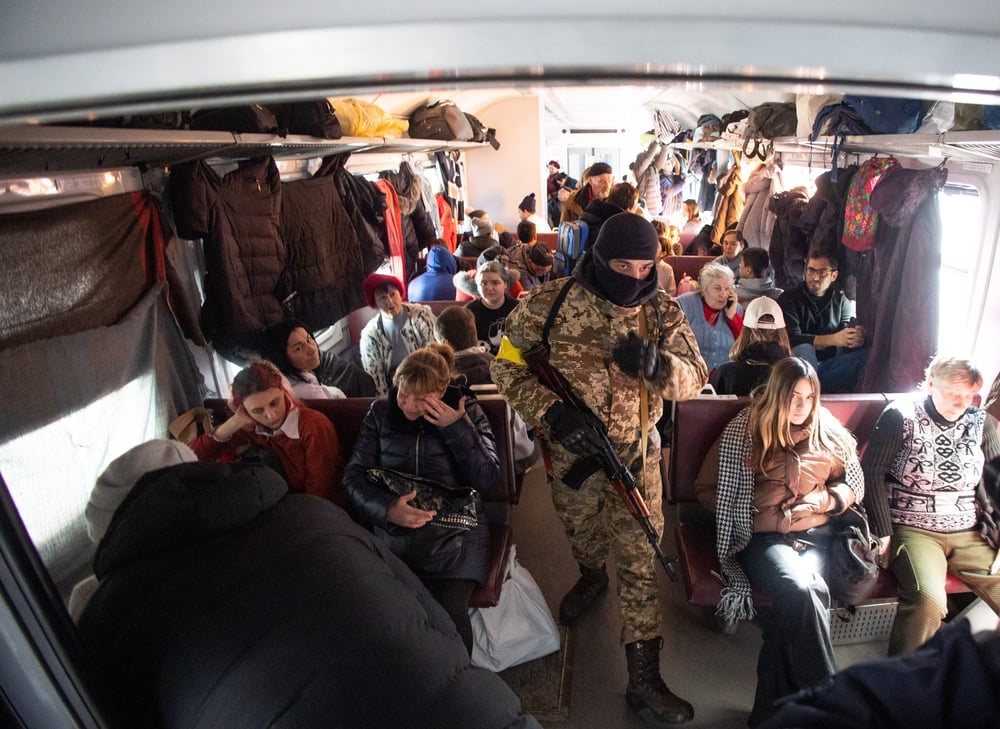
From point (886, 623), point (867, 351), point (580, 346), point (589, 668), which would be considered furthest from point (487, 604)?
point (867, 351)

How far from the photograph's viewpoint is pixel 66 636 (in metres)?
0.97

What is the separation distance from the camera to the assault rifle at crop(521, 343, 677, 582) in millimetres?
2295

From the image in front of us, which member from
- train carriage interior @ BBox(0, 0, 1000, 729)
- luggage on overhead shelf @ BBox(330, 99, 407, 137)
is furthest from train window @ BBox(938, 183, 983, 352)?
luggage on overhead shelf @ BBox(330, 99, 407, 137)

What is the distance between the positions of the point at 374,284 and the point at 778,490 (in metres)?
2.87

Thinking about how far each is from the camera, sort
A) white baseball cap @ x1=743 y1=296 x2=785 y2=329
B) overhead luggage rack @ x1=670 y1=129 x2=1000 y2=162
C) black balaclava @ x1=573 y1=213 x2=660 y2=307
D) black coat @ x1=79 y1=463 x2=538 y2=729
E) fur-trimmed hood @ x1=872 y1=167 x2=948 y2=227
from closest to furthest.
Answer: black coat @ x1=79 y1=463 x2=538 y2=729 → black balaclava @ x1=573 y1=213 x2=660 y2=307 → overhead luggage rack @ x1=670 y1=129 x2=1000 y2=162 → white baseball cap @ x1=743 y1=296 x2=785 y2=329 → fur-trimmed hood @ x1=872 y1=167 x2=948 y2=227

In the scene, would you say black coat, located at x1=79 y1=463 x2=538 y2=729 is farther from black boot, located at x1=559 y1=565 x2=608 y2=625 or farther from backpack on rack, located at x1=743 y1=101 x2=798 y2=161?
backpack on rack, located at x1=743 y1=101 x2=798 y2=161

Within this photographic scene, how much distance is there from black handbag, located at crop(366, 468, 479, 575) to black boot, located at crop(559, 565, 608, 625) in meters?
0.86

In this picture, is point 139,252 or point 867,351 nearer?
point 139,252

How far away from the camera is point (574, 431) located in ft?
7.41

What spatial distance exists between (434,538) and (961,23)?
7.30ft

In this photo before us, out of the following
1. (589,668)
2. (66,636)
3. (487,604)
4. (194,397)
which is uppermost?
(66,636)

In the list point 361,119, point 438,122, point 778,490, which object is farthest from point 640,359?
point 438,122

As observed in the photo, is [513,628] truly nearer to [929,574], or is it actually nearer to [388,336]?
[929,574]

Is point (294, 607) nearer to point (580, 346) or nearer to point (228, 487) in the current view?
point (228, 487)
